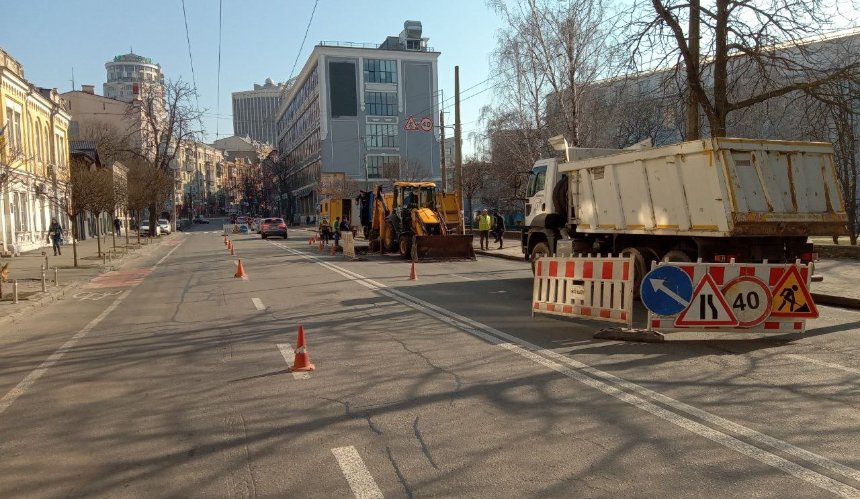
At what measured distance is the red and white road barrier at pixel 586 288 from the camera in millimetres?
9117

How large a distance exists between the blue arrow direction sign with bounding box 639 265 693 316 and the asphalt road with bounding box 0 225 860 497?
49cm

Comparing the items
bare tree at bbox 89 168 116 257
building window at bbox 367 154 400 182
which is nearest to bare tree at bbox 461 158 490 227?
building window at bbox 367 154 400 182

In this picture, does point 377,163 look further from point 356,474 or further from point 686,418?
point 356,474

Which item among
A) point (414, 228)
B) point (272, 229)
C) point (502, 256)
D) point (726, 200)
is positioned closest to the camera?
point (726, 200)

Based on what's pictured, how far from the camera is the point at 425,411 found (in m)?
5.66

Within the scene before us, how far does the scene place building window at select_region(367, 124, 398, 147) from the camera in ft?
274

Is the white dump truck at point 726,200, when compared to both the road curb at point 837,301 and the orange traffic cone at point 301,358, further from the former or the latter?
the orange traffic cone at point 301,358

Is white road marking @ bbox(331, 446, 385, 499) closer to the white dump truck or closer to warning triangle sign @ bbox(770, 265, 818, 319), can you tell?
warning triangle sign @ bbox(770, 265, 818, 319)

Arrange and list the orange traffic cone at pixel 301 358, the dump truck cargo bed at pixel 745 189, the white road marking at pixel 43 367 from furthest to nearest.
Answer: the dump truck cargo bed at pixel 745 189
the orange traffic cone at pixel 301 358
the white road marking at pixel 43 367

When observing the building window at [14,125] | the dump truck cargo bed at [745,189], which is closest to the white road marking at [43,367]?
the dump truck cargo bed at [745,189]

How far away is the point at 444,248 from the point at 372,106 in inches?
2500

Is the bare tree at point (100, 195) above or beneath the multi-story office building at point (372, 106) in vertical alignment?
beneath

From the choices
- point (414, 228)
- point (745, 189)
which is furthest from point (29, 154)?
point (745, 189)

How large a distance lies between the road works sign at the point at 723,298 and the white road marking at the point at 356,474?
502 centimetres
